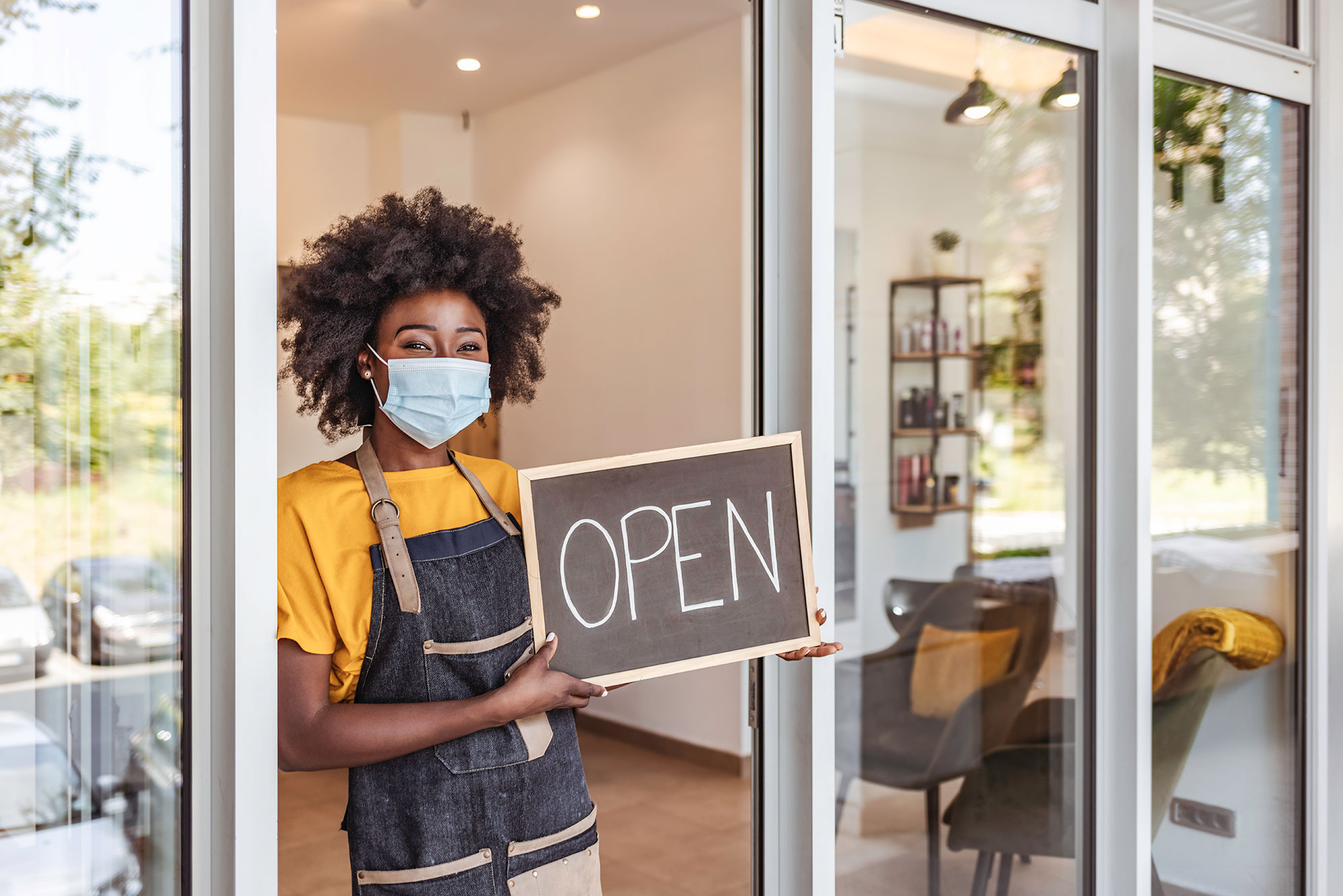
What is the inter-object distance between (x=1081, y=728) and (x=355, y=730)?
5.28ft

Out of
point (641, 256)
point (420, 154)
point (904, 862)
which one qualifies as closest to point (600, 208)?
point (641, 256)

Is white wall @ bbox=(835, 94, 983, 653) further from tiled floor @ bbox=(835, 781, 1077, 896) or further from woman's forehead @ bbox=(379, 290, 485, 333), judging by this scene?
woman's forehead @ bbox=(379, 290, 485, 333)

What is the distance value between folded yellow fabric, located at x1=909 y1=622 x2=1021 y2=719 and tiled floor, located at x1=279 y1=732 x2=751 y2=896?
0.73 metres

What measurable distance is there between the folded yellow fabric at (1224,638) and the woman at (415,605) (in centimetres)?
159

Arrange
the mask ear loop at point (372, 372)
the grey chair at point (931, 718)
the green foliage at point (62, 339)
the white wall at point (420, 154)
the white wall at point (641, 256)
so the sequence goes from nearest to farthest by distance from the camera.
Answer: the green foliage at point (62, 339)
the mask ear loop at point (372, 372)
the grey chair at point (931, 718)
the white wall at point (641, 256)
the white wall at point (420, 154)

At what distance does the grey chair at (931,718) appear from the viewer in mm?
2891

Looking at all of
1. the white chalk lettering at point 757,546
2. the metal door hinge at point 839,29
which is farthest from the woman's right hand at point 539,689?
the metal door hinge at point 839,29

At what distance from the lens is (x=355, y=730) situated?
3.73 ft

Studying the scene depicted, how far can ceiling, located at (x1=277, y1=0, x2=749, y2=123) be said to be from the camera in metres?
4.01

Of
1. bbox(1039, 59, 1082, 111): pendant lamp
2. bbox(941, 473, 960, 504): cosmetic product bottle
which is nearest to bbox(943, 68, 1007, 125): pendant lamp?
bbox(1039, 59, 1082, 111): pendant lamp

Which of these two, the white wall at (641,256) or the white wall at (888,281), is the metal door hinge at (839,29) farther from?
the white wall at (641,256)

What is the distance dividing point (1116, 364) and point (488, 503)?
139 centimetres

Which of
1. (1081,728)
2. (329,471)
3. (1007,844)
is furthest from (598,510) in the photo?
(1007,844)

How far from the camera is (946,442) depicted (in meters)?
4.04
